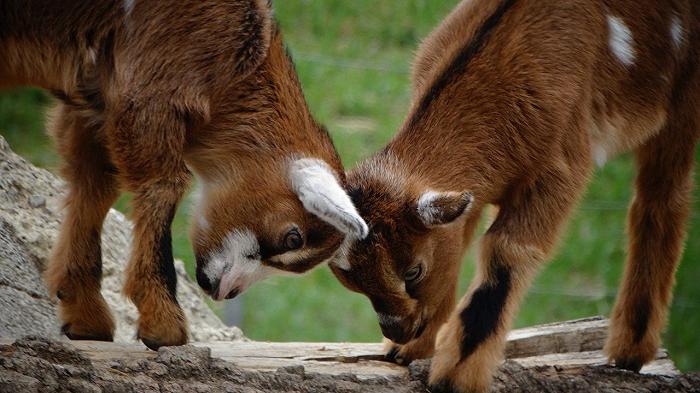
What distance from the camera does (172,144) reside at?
555 cm

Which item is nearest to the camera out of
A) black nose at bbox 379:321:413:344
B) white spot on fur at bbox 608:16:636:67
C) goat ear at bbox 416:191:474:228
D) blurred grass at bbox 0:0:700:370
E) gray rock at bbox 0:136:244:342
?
goat ear at bbox 416:191:474:228

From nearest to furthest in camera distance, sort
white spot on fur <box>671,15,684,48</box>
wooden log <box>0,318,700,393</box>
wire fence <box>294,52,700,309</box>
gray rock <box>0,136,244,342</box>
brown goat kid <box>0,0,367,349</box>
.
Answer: wooden log <box>0,318,700,393</box>
brown goat kid <box>0,0,367,349</box>
gray rock <box>0,136,244,342</box>
white spot on fur <box>671,15,684,48</box>
wire fence <box>294,52,700,309</box>

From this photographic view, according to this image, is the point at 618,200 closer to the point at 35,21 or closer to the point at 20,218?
the point at 20,218

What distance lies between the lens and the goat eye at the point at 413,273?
20.1ft

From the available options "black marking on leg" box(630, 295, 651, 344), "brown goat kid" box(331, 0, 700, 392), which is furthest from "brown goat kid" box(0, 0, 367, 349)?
"black marking on leg" box(630, 295, 651, 344)

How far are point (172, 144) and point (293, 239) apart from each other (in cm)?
76

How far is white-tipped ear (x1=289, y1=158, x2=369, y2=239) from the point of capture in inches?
218

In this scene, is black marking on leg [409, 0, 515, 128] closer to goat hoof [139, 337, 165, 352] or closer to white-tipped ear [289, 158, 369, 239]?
white-tipped ear [289, 158, 369, 239]

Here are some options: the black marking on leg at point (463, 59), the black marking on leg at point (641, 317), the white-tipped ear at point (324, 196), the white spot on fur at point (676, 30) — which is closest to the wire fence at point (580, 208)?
the black marking on leg at point (641, 317)

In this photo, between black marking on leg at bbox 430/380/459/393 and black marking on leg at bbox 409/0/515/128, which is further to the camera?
black marking on leg at bbox 409/0/515/128

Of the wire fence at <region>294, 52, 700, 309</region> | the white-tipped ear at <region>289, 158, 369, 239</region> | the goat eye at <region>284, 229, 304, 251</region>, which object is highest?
the white-tipped ear at <region>289, 158, 369, 239</region>

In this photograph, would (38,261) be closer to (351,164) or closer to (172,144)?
(172,144)

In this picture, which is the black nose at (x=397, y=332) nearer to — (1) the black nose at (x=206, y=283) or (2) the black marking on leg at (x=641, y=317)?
(1) the black nose at (x=206, y=283)

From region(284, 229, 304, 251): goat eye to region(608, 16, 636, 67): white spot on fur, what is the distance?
2.03 m
